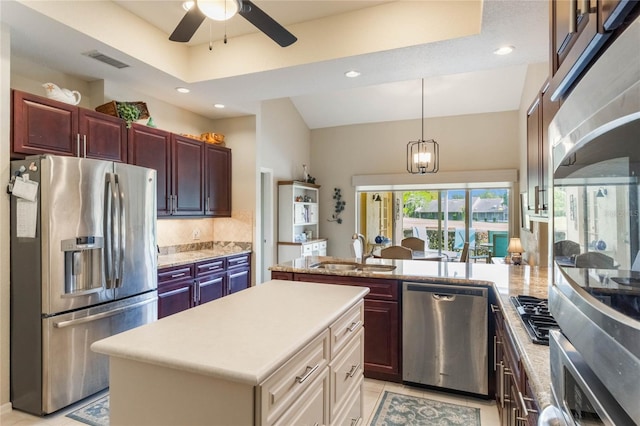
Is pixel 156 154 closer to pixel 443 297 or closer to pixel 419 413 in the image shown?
pixel 443 297

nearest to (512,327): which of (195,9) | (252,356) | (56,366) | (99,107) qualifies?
(252,356)

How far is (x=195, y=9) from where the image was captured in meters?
2.13

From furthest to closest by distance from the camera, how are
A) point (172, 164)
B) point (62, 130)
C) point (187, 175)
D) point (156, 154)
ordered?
point (187, 175) < point (172, 164) < point (156, 154) < point (62, 130)

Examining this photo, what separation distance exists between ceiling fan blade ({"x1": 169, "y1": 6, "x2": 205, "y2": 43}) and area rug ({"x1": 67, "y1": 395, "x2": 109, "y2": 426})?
268 cm

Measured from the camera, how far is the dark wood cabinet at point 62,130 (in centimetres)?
262

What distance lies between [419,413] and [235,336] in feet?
5.85

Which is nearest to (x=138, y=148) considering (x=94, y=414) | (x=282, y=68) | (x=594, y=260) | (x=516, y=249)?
(x=282, y=68)

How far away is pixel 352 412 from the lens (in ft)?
6.72

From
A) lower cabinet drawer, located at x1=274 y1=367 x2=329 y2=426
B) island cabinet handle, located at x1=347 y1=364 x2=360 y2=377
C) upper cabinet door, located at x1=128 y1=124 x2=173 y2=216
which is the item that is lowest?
island cabinet handle, located at x1=347 y1=364 x2=360 y2=377

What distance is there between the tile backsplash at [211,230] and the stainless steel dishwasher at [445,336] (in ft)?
9.23

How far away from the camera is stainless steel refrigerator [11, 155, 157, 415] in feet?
8.14

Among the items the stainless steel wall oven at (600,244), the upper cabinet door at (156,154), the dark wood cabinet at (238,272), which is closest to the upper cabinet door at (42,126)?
the upper cabinet door at (156,154)

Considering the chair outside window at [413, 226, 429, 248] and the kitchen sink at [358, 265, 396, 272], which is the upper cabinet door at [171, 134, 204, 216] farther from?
the chair outside window at [413, 226, 429, 248]

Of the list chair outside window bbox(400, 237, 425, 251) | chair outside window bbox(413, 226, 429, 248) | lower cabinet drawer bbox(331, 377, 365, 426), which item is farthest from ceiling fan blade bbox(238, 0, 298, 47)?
chair outside window bbox(413, 226, 429, 248)
